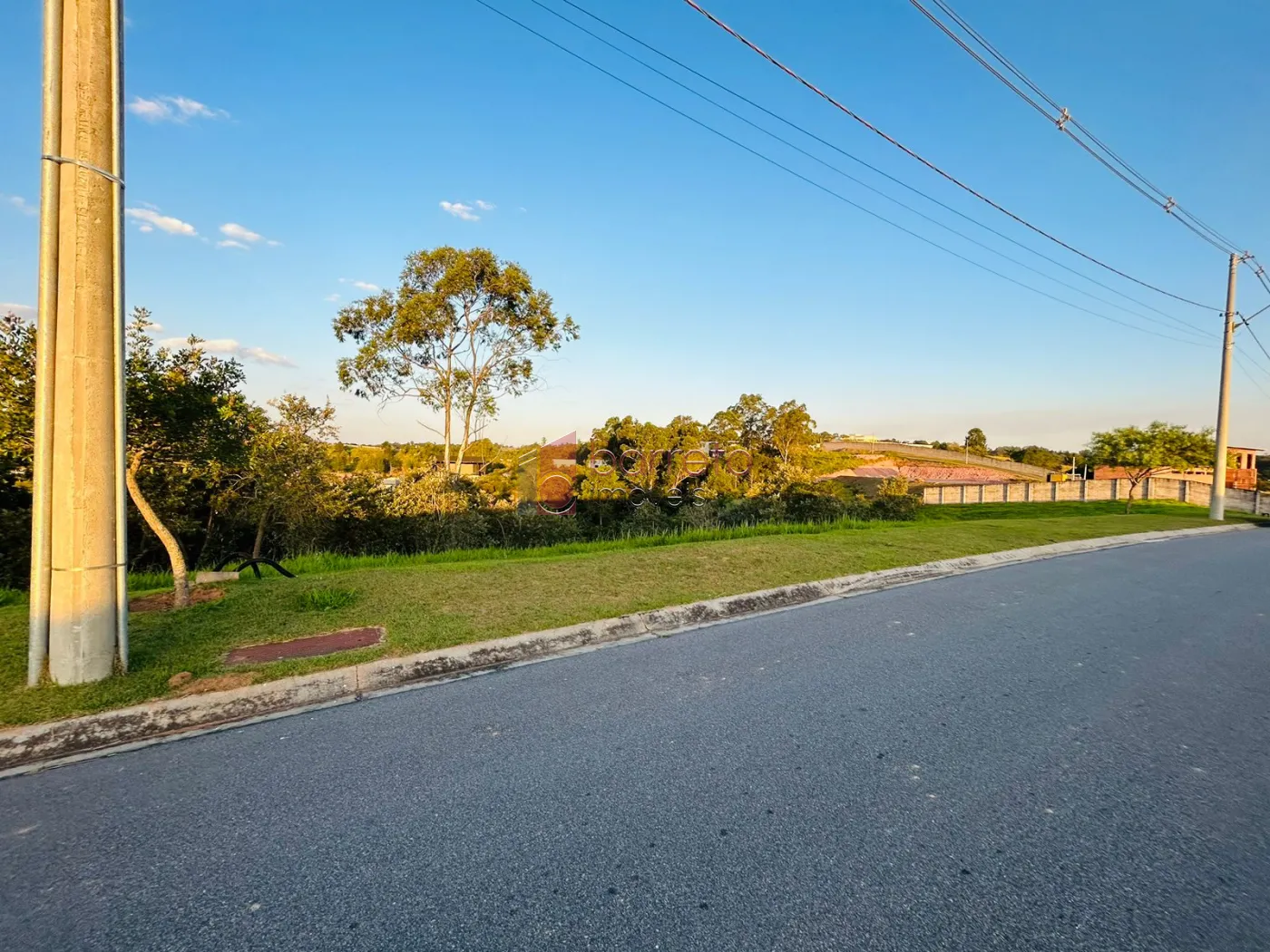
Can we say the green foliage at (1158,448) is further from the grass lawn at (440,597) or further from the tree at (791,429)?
the grass lawn at (440,597)

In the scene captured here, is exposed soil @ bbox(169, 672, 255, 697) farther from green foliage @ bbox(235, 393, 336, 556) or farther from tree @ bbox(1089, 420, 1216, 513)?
tree @ bbox(1089, 420, 1216, 513)

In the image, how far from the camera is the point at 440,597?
607 centimetres

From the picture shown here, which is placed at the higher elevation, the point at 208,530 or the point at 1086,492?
the point at 1086,492

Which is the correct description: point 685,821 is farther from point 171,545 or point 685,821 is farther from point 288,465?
point 288,465

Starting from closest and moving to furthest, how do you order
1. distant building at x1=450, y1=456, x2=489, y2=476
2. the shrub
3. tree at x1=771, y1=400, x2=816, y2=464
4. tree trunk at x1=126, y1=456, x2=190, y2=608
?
tree trunk at x1=126, y1=456, x2=190, y2=608 < the shrub < distant building at x1=450, y1=456, x2=489, y2=476 < tree at x1=771, y1=400, x2=816, y2=464

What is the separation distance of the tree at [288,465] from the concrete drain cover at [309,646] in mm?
8922

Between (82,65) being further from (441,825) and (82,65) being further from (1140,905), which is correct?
(1140,905)

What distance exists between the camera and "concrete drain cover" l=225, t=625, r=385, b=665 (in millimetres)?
4266

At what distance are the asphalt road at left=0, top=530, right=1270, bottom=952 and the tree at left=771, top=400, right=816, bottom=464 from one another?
22.8 meters

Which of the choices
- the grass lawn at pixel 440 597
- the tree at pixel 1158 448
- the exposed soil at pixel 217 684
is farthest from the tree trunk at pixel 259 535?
the tree at pixel 1158 448

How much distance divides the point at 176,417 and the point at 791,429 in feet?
79.1

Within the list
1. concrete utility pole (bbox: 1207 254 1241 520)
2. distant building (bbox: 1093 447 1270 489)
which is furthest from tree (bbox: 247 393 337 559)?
distant building (bbox: 1093 447 1270 489)

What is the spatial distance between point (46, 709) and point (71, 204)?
289cm

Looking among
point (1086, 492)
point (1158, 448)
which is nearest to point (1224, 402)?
point (1158, 448)
